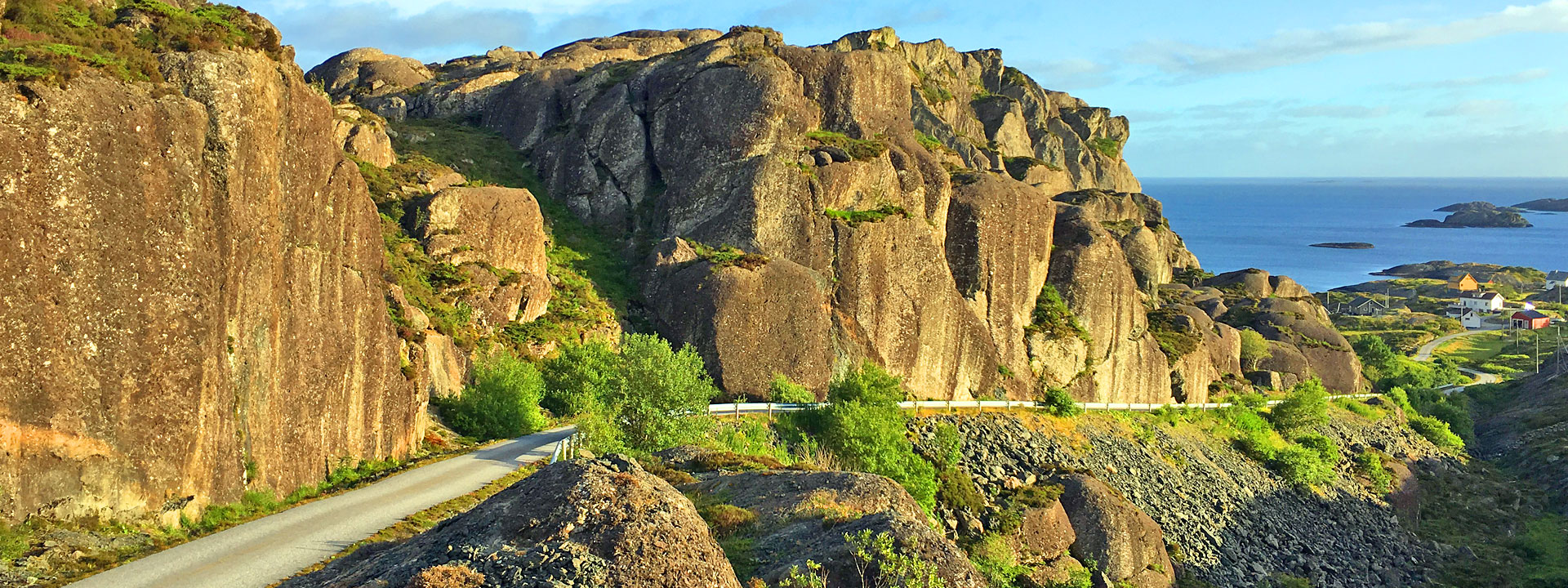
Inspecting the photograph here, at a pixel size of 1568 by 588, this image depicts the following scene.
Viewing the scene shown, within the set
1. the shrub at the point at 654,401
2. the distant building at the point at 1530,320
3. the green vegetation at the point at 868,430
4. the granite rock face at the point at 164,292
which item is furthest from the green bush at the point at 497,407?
the distant building at the point at 1530,320

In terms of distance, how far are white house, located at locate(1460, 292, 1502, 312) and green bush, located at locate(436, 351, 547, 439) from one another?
180413mm

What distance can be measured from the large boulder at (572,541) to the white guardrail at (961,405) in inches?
1099

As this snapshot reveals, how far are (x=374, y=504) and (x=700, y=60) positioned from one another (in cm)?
4233

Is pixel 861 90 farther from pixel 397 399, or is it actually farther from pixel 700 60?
pixel 397 399

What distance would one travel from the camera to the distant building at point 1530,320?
160875 millimetres

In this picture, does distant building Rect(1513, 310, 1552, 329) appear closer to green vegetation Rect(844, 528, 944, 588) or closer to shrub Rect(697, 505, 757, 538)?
shrub Rect(697, 505, 757, 538)

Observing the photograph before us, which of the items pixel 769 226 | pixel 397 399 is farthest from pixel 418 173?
pixel 397 399

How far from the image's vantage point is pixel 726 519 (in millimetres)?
20703

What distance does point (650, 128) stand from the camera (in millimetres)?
63250

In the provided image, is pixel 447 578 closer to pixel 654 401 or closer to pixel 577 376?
pixel 654 401

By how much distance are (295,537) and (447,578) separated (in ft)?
40.4

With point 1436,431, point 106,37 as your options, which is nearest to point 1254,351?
point 1436,431

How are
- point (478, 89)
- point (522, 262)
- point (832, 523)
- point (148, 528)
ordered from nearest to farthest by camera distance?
point (832, 523) → point (148, 528) → point (522, 262) → point (478, 89)

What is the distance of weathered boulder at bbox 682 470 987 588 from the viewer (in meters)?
17.8
